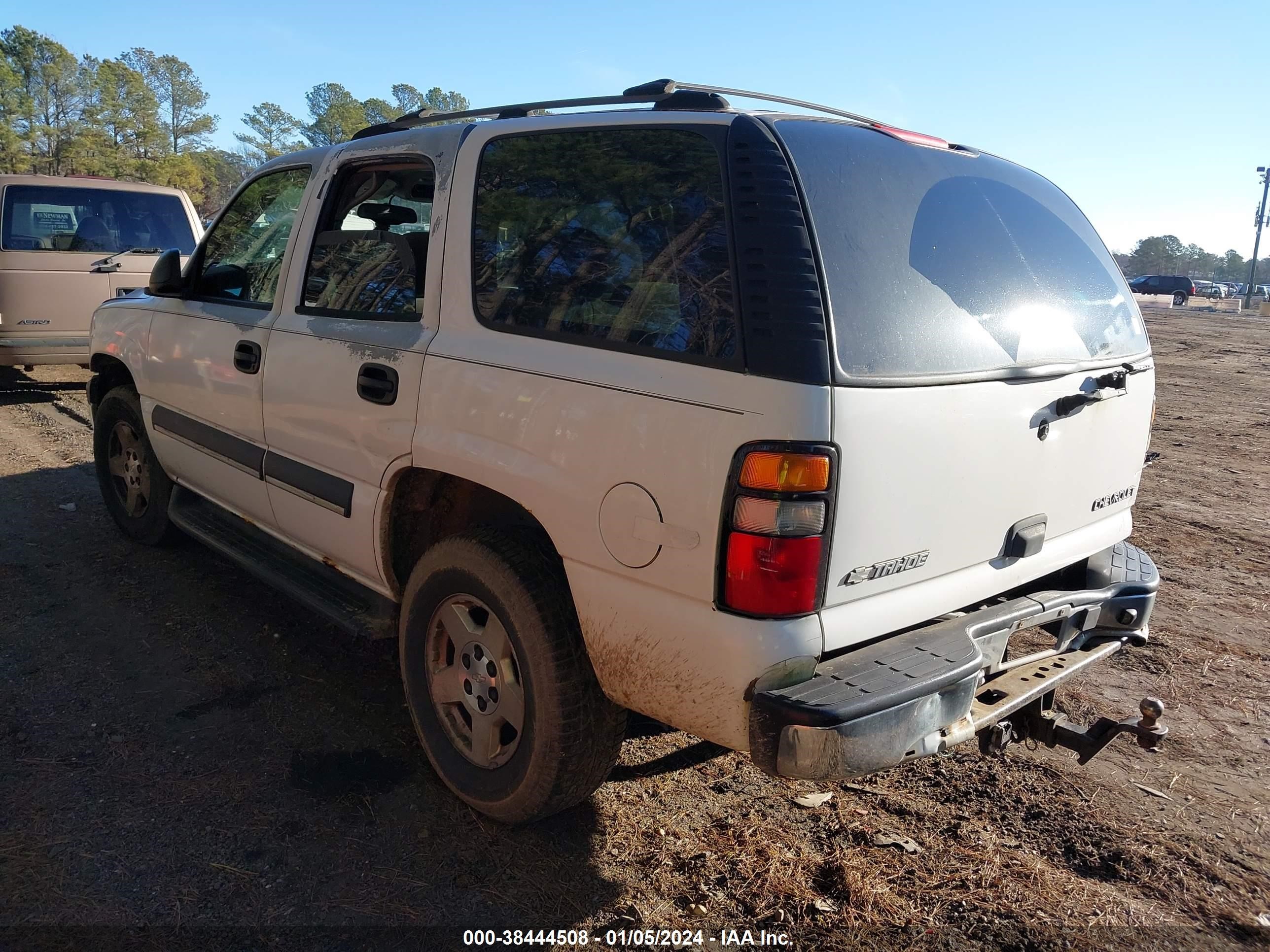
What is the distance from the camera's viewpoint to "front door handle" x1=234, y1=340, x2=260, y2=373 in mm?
3717

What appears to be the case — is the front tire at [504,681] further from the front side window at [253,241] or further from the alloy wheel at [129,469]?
the alloy wheel at [129,469]

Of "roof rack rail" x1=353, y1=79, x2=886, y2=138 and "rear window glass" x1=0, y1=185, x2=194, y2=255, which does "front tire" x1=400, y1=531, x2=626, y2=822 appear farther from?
Answer: "rear window glass" x1=0, y1=185, x2=194, y2=255

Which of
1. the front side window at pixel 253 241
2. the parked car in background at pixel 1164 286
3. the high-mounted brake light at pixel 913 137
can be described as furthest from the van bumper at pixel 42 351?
the parked car in background at pixel 1164 286

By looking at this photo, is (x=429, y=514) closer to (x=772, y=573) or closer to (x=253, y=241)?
(x=772, y=573)

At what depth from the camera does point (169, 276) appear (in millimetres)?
4312

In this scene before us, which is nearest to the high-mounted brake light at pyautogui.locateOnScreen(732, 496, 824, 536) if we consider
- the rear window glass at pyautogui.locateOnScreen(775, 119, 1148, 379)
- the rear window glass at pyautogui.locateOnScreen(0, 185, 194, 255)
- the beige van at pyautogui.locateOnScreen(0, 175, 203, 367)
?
the rear window glass at pyautogui.locateOnScreen(775, 119, 1148, 379)

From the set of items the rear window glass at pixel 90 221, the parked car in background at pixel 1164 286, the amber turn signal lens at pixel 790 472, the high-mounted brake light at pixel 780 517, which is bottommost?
the high-mounted brake light at pixel 780 517

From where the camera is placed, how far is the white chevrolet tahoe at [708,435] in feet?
7.04

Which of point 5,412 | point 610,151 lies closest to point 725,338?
point 610,151

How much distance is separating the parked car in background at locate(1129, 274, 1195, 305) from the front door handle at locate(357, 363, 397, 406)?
5333 centimetres

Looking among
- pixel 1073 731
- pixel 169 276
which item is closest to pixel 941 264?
pixel 1073 731

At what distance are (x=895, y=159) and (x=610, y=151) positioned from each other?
81 centimetres

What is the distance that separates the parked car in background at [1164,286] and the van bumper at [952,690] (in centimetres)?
5245

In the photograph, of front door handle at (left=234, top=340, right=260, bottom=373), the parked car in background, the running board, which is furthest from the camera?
the parked car in background
